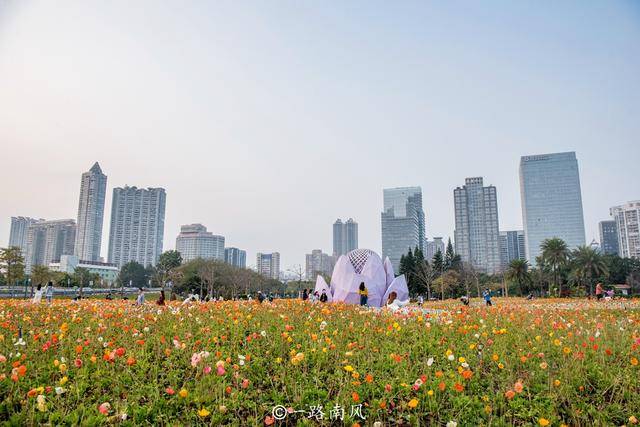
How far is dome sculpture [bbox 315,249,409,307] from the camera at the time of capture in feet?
73.9

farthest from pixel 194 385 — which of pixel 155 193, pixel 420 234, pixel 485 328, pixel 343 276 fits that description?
pixel 420 234

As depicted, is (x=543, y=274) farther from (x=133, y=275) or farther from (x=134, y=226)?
(x=134, y=226)

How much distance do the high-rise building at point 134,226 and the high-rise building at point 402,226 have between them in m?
70.0

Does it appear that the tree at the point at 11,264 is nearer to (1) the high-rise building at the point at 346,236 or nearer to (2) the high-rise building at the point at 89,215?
(2) the high-rise building at the point at 89,215

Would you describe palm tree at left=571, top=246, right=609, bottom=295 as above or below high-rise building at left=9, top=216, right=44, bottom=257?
below

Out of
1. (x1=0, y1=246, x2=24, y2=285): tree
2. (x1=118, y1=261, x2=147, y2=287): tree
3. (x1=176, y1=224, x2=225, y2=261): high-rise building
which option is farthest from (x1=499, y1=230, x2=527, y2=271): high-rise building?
(x1=0, y1=246, x2=24, y2=285): tree

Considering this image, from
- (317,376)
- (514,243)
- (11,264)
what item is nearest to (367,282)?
(317,376)

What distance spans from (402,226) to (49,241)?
110895mm

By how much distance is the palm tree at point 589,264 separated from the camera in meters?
41.4

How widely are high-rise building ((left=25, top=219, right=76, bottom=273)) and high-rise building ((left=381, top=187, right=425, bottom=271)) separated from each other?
97499mm

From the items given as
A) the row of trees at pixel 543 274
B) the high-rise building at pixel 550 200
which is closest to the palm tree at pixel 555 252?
the row of trees at pixel 543 274

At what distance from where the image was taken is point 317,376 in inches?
190

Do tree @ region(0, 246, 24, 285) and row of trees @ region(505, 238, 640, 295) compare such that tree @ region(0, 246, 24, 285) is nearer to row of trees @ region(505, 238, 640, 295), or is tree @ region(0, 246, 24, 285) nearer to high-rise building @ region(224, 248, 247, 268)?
row of trees @ region(505, 238, 640, 295)

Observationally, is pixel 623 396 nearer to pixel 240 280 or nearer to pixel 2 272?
pixel 2 272
